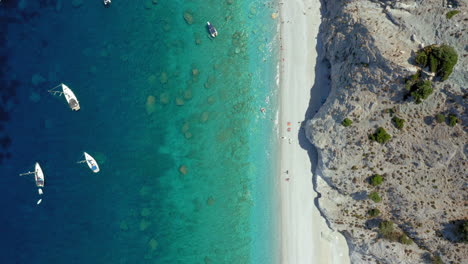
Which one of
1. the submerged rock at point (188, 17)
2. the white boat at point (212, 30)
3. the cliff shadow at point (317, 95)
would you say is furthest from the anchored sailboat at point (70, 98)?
the cliff shadow at point (317, 95)

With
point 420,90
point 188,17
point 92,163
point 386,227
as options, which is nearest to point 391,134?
point 420,90

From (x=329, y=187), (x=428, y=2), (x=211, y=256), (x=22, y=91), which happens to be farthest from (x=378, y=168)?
(x=22, y=91)

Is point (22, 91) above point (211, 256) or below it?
above

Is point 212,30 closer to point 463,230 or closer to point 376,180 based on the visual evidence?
point 376,180

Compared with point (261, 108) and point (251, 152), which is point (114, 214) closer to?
point (251, 152)

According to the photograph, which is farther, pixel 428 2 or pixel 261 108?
pixel 261 108

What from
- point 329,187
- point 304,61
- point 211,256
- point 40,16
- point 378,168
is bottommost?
point 211,256

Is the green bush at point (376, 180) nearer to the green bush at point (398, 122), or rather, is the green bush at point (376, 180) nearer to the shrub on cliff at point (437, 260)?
the green bush at point (398, 122)
